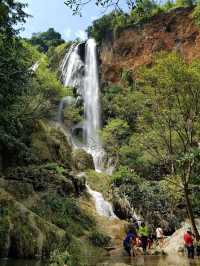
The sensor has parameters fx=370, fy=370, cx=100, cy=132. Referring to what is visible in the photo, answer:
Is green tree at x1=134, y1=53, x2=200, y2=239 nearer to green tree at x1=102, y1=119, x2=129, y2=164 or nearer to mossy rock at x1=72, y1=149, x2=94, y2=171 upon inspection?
green tree at x1=102, y1=119, x2=129, y2=164

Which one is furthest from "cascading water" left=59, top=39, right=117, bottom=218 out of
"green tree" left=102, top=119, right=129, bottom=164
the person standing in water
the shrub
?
the person standing in water

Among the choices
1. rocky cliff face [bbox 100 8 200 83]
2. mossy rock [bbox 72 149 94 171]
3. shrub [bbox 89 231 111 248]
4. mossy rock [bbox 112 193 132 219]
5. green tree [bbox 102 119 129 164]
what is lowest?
shrub [bbox 89 231 111 248]

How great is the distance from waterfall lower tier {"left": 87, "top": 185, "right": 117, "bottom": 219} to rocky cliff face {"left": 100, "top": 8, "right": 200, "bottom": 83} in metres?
27.0

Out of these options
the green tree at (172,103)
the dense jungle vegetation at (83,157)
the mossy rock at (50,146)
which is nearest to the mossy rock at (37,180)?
the dense jungle vegetation at (83,157)

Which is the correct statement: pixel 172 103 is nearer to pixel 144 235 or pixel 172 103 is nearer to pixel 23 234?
pixel 144 235

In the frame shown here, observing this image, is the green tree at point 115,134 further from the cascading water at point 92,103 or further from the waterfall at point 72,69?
the waterfall at point 72,69

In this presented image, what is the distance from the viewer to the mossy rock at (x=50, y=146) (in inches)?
968

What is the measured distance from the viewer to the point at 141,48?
5031 cm

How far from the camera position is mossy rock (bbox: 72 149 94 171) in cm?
3056

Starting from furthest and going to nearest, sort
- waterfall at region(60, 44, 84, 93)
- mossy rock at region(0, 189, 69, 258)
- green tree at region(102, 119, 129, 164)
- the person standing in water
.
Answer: waterfall at region(60, 44, 84, 93) → green tree at region(102, 119, 129, 164) → the person standing in water → mossy rock at region(0, 189, 69, 258)

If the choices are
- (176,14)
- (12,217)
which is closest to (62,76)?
(176,14)

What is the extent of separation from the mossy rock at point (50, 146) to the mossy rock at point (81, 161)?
205cm

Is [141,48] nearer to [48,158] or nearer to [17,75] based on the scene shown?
[48,158]

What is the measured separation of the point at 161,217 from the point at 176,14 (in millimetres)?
31893
